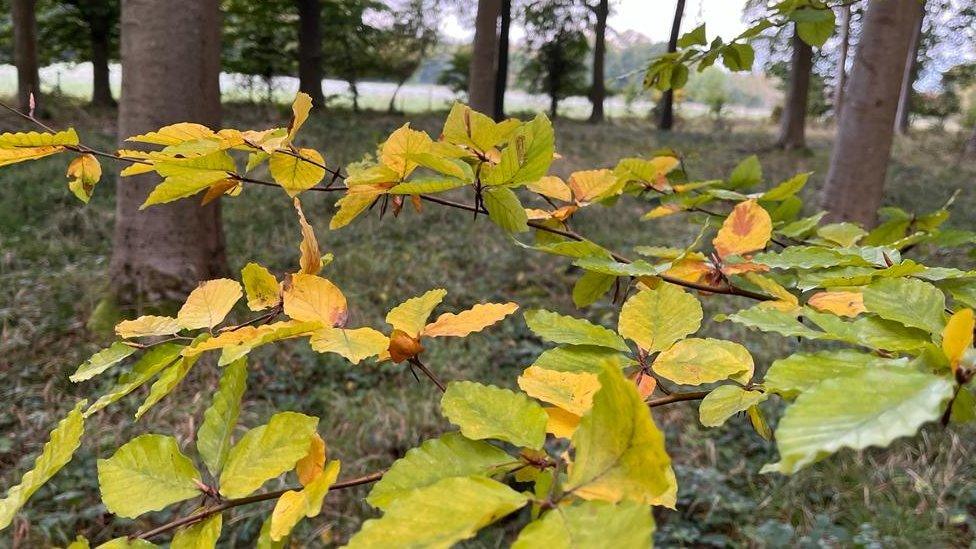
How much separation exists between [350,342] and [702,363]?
26 centimetres

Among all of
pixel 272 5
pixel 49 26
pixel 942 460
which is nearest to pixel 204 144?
pixel 942 460

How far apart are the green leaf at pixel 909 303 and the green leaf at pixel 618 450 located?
0.72 ft

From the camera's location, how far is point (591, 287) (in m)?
0.70

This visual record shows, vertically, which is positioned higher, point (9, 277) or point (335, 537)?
point (9, 277)

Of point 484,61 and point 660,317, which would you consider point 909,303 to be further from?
point 484,61

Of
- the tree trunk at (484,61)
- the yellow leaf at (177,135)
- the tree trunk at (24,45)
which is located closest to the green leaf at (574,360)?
the yellow leaf at (177,135)

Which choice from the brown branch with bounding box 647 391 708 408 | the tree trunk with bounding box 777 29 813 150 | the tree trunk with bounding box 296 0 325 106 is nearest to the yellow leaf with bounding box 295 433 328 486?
the brown branch with bounding box 647 391 708 408

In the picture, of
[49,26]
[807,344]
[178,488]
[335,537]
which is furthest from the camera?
[49,26]

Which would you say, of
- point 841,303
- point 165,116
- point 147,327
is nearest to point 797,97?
point 165,116

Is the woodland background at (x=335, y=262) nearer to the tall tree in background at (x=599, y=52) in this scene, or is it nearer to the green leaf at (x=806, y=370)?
the green leaf at (x=806, y=370)

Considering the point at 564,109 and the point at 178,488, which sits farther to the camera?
the point at 564,109

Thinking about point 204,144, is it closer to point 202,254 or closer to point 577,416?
point 577,416

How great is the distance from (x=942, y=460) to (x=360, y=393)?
2.95 meters

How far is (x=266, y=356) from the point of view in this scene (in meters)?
3.41
